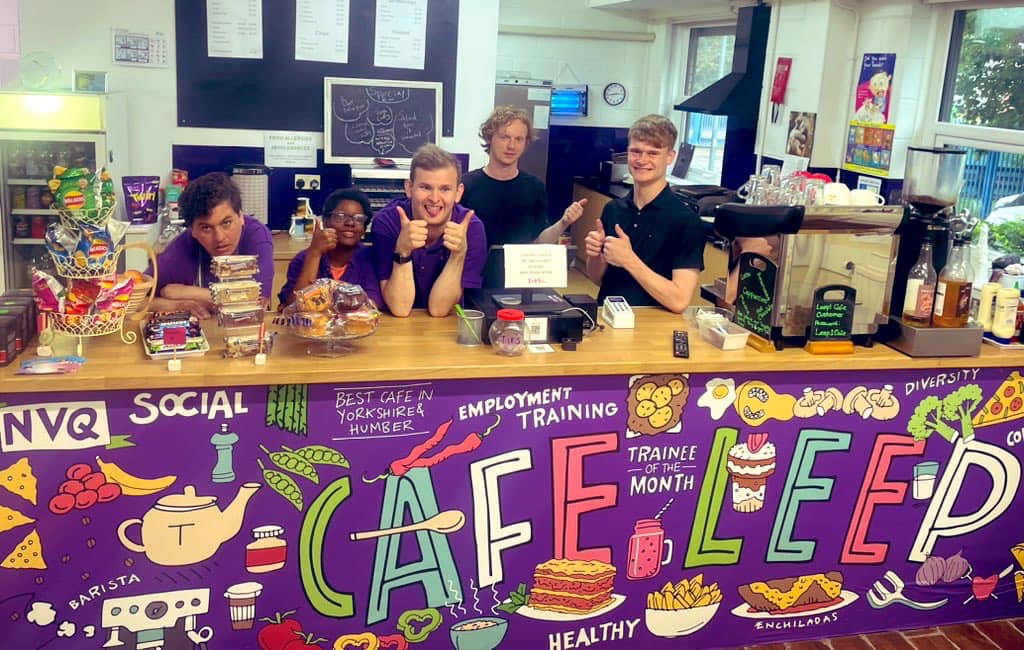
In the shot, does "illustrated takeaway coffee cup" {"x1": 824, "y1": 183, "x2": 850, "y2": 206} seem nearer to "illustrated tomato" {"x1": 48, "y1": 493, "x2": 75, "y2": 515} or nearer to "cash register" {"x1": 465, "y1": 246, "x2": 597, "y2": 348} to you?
"cash register" {"x1": 465, "y1": 246, "x2": 597, "y2": 348}

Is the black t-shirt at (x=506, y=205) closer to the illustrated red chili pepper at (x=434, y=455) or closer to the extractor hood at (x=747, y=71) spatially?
the illustrated red chili pepper at (x=434, y=455)

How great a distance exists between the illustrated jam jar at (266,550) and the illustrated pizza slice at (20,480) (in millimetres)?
556

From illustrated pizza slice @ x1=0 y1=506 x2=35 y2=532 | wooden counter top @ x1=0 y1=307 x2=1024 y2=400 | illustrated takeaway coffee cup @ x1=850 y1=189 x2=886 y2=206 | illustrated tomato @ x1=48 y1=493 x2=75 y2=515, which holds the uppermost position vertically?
illustrated takeaway coffee cup @ x1=850 y1=189 x2=886 y2=206

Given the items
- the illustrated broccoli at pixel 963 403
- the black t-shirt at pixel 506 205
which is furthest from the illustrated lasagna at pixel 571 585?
the black t-shirt at pixel 506 205

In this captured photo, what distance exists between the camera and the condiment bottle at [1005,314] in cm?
290

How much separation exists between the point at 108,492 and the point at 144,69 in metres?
3.62

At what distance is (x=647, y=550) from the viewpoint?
2.81 metres

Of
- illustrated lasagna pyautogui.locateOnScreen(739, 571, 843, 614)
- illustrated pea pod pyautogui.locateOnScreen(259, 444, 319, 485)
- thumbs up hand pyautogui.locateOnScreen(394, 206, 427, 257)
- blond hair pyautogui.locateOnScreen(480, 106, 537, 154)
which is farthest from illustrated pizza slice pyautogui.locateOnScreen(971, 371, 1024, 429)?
illustrated pea pod pyautogui.locateOnScreen(259, 444, 319, 485)

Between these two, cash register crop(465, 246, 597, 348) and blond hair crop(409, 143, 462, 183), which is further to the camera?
blond hair crop(409, 143, 462, 183)

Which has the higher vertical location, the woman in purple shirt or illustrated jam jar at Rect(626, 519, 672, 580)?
the woman in purple shirt

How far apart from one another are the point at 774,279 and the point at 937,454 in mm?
794

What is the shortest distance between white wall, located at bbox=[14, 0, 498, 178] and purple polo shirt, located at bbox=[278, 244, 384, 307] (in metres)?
2.71

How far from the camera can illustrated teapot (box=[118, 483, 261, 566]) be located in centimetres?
241

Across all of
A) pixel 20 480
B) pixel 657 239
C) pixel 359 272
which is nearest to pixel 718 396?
pixel 657 239
